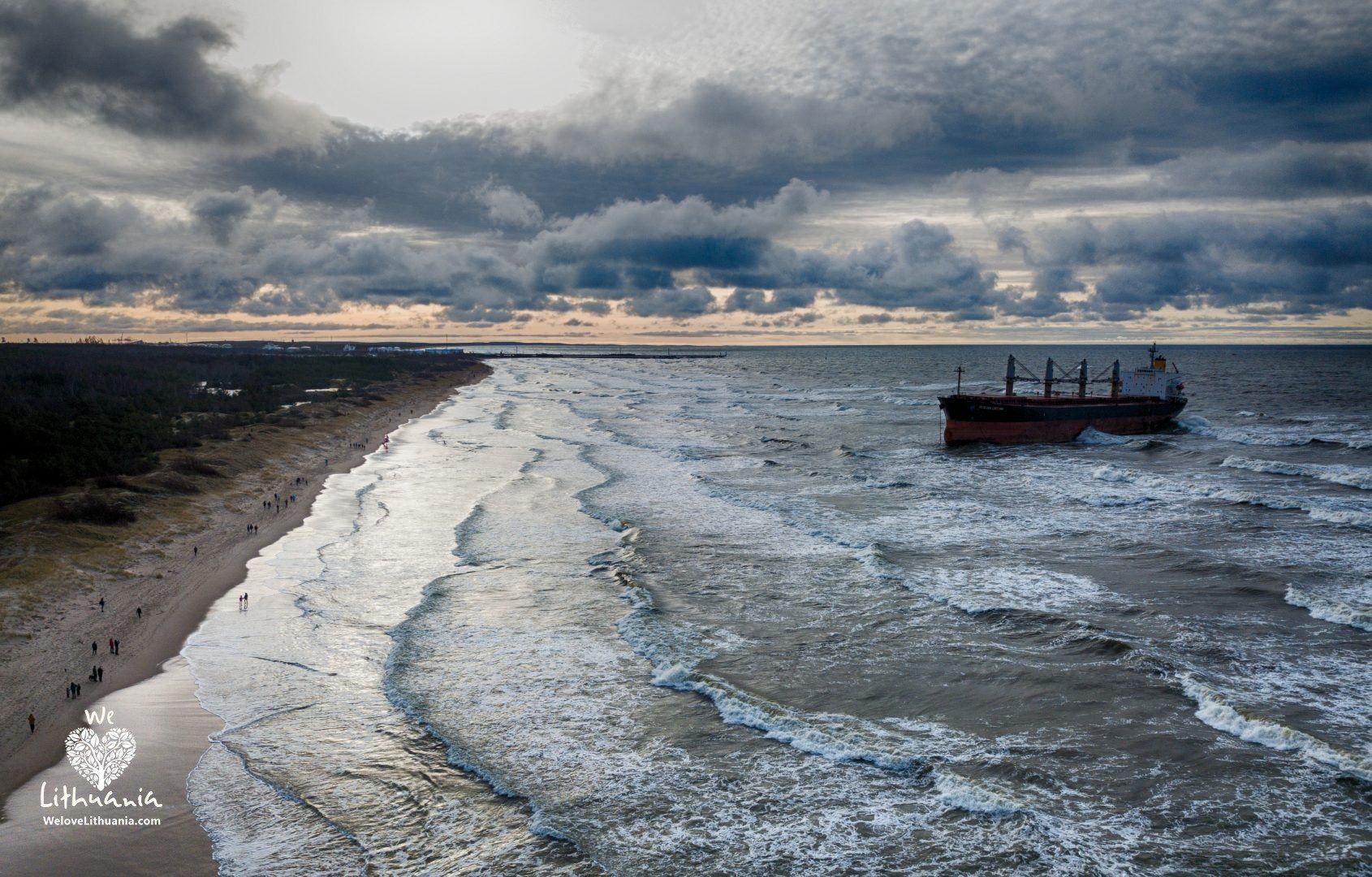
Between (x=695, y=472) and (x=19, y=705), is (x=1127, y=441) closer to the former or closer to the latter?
(x=695, y=472)

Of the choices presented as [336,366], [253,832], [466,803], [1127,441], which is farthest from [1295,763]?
[336,366]

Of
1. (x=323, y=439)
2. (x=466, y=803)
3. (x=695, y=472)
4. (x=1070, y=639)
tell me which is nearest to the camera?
(x=466, y=803)

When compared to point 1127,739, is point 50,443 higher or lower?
higher

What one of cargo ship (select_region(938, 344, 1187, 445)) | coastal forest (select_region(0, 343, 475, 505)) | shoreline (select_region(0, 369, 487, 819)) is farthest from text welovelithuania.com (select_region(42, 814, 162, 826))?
cargo ship (select_region(938, 344, 1187, 445))

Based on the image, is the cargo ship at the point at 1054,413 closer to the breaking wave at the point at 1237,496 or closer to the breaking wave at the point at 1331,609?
the breaking wave at the point at 1237,496

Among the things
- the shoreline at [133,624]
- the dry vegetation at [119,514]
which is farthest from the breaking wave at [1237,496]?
the dry vegetation at [119,514]
